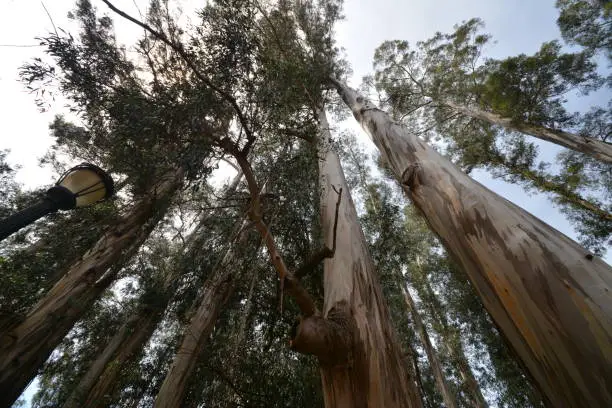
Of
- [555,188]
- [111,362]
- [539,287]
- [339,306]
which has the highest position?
[555,188]

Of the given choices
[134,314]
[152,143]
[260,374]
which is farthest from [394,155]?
[134,314]

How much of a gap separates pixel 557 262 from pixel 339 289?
1.25 m

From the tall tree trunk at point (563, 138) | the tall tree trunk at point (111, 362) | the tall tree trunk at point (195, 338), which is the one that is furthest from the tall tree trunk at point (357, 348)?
the tall tree trunk at point (563, 138)

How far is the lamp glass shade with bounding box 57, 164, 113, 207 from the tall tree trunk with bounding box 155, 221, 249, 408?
4.20 feet

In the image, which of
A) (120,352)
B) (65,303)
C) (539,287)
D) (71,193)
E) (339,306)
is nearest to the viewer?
(539,287)

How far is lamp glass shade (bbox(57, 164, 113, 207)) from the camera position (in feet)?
6.64

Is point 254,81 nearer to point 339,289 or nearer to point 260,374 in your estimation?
point 339,289

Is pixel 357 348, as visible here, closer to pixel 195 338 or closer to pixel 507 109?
pixel 195 338

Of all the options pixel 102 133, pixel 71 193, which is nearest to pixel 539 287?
pixel 71 193

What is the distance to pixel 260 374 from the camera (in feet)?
10.6

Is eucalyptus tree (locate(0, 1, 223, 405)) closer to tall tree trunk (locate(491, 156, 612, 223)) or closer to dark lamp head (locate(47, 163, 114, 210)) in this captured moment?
dark lamp head (locate(47, 163, 114, 210))

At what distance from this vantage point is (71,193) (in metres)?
1.98

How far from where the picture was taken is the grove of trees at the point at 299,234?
0.99 metres

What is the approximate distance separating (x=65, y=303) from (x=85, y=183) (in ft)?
7.56
